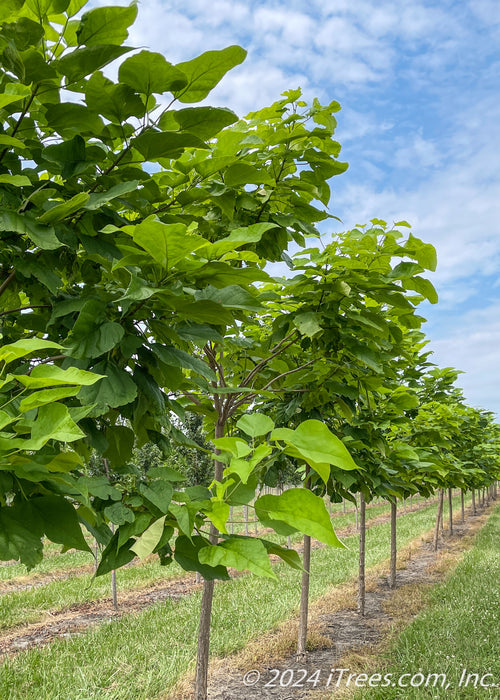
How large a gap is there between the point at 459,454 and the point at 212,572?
15.0 m

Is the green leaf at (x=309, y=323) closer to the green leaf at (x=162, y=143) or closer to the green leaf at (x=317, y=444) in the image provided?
the green leaf at (x=162, y=143)

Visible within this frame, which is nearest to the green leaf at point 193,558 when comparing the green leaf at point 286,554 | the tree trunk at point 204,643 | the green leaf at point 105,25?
the green leaf at point 286,554

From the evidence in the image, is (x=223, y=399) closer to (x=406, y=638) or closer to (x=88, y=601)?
(x=406, y=638)

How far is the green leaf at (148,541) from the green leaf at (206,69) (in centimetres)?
86

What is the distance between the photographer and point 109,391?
1.02m

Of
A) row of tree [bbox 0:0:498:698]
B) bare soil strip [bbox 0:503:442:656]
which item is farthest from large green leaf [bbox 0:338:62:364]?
bare soil strip [bbox 0:503:442:656]

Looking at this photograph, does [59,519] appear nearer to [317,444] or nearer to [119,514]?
[119,514]

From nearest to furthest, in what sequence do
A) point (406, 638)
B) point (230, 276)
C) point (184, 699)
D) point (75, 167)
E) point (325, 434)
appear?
point (325, 434) → point (230, 276) → point (75, 167) → point (184, 699) → point (406, 638)

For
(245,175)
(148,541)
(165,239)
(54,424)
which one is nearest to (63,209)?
(165,239)

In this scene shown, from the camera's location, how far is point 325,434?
2.05 feet

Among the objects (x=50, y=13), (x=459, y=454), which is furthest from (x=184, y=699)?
(x=459, y=454)

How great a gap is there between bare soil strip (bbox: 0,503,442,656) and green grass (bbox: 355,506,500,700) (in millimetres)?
4914

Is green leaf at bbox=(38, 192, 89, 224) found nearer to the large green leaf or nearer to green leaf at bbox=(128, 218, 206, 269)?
green leaf at bbox=(128, 218, 206, 269)

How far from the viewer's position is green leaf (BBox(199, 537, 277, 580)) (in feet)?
2.25
